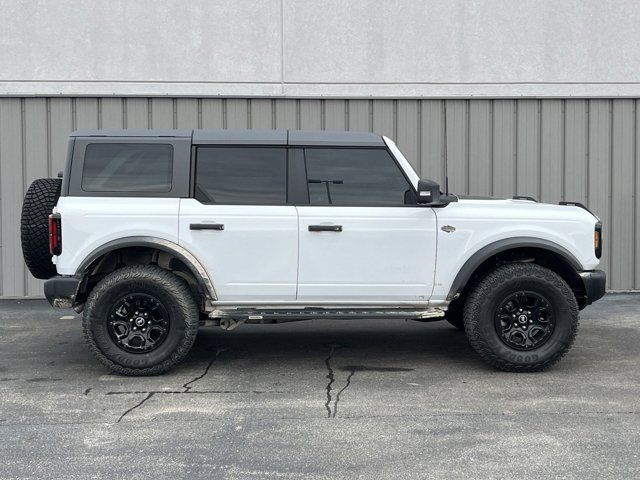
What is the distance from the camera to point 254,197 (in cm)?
651

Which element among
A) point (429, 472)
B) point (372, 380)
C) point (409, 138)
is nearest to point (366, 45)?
point (409, 138)

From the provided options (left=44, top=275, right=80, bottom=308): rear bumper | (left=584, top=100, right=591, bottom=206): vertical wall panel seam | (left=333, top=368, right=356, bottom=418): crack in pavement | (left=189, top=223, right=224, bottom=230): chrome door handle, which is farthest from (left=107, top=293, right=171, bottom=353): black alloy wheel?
(left=584, top=100, right=591, bottom=206): vertical wall panel seam

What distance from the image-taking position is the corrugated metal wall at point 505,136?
1073 centimetres

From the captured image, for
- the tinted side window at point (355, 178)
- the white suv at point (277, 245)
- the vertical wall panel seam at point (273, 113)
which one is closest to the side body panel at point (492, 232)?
the white suv at point (277, 245)

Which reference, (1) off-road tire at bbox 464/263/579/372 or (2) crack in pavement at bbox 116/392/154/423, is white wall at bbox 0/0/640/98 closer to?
(1) off-road tire at bbox 464/263/579/372

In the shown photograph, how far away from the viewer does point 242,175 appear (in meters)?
6.57

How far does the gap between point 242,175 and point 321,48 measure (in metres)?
4.72

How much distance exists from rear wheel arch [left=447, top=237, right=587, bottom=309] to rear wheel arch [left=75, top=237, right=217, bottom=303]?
208 cm

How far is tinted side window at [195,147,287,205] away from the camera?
650 centimetres

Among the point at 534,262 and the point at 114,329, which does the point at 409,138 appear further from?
the point at 114,329

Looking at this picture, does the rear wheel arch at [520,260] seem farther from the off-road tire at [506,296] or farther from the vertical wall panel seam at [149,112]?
the vertical wall panel seam at [149,112]

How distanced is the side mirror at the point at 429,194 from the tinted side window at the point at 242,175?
1.12m

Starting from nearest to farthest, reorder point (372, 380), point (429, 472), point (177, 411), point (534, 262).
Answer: point (429, 472) < point (177, 411) < point (372, 380) < point (534, 262)

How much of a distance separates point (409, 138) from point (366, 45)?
1.41m
